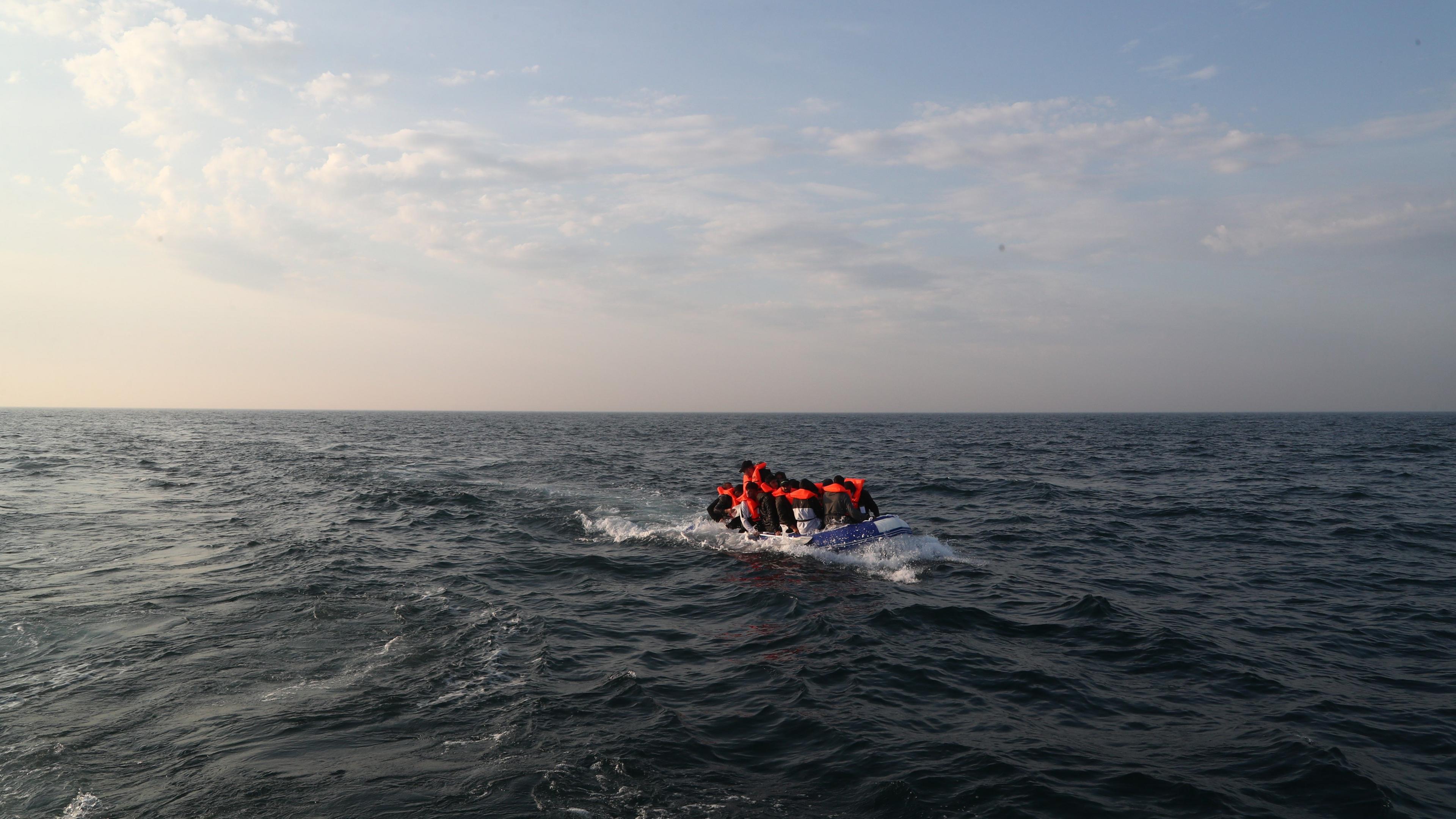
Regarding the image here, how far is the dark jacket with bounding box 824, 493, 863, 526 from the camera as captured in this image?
672 inches

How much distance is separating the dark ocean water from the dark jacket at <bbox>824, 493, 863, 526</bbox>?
3.48ft

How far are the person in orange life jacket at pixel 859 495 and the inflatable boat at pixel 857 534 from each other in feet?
1.45

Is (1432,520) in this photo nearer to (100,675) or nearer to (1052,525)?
(1052,525)

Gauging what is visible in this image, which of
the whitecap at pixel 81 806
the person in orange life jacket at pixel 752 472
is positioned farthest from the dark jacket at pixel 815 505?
the whitecap at pixel 81 806

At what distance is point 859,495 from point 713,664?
8.22 meters

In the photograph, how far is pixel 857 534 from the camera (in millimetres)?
16516

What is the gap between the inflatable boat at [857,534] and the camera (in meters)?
16.5

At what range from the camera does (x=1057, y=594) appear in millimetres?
13398

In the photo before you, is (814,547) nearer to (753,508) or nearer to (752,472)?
(753,508)

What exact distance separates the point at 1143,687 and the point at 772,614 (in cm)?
550

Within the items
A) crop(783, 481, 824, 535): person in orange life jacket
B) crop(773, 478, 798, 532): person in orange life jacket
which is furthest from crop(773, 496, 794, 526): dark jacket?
crop(783, 481, 824, 535): person in orange life jacket

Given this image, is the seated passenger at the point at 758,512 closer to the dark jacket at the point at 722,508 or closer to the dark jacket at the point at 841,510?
the dark jacket at the point at 722,508

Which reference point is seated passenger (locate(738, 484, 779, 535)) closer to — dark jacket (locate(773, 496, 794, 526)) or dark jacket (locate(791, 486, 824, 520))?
dark jacket (locate(773, 496, 794, 526))

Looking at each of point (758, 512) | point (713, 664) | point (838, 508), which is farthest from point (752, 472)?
point (713, 664)
